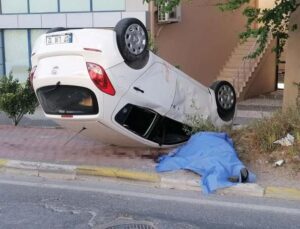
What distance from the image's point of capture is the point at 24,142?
8.67m

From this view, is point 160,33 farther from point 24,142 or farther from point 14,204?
point 14,204

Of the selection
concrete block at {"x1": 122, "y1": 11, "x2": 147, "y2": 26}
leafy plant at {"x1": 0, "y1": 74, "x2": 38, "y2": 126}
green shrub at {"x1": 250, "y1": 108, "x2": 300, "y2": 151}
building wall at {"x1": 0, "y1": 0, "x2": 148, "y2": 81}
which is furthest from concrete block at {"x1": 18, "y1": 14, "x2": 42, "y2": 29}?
green shrub at {"x1": 250, "y1": 108, "x2": 300, "y2": 151}

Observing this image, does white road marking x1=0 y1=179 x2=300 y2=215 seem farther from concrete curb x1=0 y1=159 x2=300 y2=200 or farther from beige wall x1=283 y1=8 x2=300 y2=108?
beige wall x1=283 y1=8 x2=300 y2=108

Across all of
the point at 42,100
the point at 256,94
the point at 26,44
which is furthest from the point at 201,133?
the point at 256,94

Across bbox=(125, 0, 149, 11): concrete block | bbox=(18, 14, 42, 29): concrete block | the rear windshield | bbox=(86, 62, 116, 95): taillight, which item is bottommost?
the rear windshield

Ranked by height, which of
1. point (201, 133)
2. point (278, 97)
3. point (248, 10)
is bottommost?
point (278, 97)

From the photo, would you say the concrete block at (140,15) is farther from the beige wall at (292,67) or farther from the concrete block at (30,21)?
the beige wall at (292,67)

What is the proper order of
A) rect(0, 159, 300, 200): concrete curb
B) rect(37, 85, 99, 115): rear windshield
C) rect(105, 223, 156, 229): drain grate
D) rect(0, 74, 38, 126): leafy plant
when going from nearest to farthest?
rect(105, 223, 156, 229): drain grate → rect(0, 159, 300, 200): concrete curb → rect(37, 85, 99, 115): rear windshield → rect(0, 74, 38, 126): leafy plant

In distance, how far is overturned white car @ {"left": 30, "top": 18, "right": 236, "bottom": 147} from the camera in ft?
→ 21.3

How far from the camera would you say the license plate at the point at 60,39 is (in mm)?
6626

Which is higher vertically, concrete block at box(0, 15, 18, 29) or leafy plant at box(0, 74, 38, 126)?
concrete block at box(0, 15, 18, 29)

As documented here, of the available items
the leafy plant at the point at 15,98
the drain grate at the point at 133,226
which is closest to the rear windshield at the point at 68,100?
the drain grate at the point at 133,226

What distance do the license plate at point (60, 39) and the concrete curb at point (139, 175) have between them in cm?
164

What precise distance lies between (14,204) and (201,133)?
2.64m
